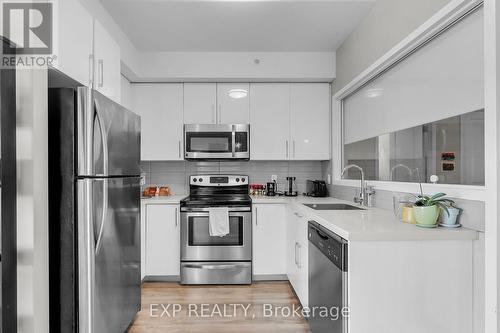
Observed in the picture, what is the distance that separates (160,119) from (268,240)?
1855 millimetres

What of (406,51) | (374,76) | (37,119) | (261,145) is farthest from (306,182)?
(37,119)

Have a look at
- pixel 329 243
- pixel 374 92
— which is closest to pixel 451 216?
pixel 329 243

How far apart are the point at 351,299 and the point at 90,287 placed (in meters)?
1.36

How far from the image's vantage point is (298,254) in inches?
105

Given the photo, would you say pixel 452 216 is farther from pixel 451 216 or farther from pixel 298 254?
pixel 298 254

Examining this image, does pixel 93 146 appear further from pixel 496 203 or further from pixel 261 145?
pixel 261 145

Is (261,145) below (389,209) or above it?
above

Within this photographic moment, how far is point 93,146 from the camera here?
1.67 metres

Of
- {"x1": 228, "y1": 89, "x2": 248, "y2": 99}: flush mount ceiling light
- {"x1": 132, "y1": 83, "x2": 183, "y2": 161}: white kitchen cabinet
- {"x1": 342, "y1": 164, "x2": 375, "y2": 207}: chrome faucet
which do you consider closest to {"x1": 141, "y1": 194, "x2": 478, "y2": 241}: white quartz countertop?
{"x1": 342, "y1": 164, "x2": 375, "y2": 207}: chrome faucet

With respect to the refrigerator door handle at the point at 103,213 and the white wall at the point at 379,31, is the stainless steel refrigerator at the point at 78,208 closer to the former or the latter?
the refrigerator door handle at the point at 103,213

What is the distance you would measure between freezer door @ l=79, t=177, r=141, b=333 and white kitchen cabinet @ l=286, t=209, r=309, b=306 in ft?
4.24

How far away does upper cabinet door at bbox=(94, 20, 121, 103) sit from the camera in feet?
6.81

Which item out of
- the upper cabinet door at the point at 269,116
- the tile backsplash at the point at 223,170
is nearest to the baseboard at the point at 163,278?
the tile backsplash at the point at 223,170

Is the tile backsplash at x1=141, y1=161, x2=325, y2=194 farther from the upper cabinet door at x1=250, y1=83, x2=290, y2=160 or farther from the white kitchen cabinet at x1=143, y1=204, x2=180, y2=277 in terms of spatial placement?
the white kitchen cabinet at x1=143, y1=204, x2=180, y2=277
